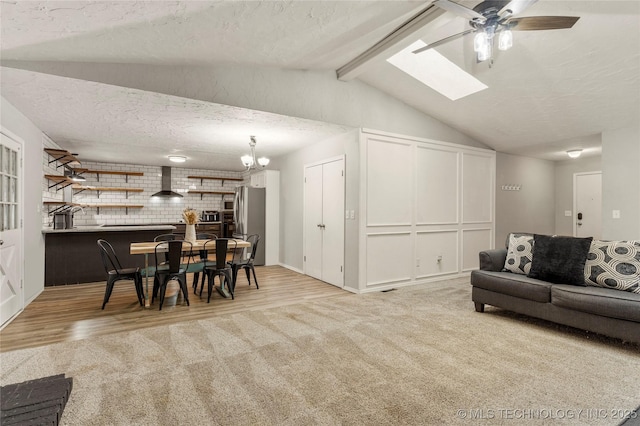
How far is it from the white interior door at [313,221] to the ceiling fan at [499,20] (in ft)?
11.3

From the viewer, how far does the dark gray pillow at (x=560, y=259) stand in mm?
3105

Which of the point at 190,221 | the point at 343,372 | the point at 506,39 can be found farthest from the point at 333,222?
the point at 506,39

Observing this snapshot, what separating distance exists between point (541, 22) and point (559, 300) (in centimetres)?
248

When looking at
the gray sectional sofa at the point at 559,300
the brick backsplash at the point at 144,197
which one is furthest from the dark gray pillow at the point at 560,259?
the brick backsplash at the point at 144,197

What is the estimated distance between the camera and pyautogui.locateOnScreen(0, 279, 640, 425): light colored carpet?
1.87 metres

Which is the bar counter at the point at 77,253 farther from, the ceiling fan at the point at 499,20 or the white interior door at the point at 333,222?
the ceiling fan at the point at 499,20

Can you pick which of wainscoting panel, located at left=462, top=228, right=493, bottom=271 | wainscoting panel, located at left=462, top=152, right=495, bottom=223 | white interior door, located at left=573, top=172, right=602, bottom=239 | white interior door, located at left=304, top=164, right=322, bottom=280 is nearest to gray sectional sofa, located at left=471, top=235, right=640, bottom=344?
wainscoting panel, located at left=462, top=228, right=493, bottom=271

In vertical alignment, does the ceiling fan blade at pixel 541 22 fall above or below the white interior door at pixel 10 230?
above

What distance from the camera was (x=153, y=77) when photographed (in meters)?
3.26

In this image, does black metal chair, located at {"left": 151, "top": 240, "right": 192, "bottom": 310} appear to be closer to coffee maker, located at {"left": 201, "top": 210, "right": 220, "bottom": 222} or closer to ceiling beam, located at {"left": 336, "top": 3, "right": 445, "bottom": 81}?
ceiling beam, located at {"left": 336, "top": 3, "right": 445, "bottom": 81}

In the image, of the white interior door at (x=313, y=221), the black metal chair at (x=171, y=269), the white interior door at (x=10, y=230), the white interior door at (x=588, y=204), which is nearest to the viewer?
the white interior door at (x=10, y=230)

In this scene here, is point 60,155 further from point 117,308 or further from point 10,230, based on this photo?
point 117,308

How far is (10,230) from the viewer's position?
3510 mm

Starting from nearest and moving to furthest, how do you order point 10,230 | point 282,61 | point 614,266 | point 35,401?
point 35,401
point 614,266
point 10,230
point 282,61
